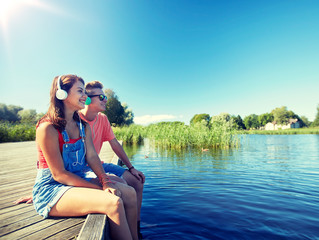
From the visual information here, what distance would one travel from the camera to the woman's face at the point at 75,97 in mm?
1794

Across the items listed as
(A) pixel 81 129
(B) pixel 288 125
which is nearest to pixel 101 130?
(A) pixel 81 129

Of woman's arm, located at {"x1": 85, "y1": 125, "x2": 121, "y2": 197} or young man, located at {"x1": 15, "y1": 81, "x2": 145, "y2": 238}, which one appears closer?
woman's arm, located at {"x1": 85, "y1": 125, "x2": 121, "y2": 197}

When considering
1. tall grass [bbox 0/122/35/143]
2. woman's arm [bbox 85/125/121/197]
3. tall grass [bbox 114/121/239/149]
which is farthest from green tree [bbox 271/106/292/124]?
woman's arm [bbox 85/125/121/197]

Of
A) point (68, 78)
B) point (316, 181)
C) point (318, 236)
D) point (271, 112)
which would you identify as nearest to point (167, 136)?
point (316, 181)

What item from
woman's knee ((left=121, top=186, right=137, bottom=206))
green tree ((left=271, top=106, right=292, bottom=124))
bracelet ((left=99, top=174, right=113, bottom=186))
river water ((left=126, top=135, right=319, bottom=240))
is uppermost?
green tree ((left=271, top=106, right=292, bottom=124))

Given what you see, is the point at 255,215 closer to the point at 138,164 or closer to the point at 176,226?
the point at 176,226

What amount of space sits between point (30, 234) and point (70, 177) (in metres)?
0.48

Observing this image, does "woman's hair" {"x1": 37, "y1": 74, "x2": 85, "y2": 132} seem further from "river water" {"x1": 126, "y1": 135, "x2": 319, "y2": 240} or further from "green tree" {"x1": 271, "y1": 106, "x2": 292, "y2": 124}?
"green tree" {"x1": 271, "y1": 106, "x2": 292, "y2": 124}

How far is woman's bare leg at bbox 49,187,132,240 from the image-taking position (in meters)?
1.45

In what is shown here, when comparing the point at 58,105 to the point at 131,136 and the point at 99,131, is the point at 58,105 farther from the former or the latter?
the point at 131,136

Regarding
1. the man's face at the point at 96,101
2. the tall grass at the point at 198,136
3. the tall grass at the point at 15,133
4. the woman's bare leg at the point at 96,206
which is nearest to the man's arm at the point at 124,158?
the man's face at the point at 96,101

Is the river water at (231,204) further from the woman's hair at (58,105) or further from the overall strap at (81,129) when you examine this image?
the woman's hair at (58,105)

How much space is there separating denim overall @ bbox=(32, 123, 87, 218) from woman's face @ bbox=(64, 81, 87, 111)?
29 cm

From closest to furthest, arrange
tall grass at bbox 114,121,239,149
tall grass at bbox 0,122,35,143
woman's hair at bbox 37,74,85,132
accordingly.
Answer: woman's hair at bbox 37,74,85,132
tall grass at bbox 114,121,239,149
tall grass at bbox 0,122,35,143
